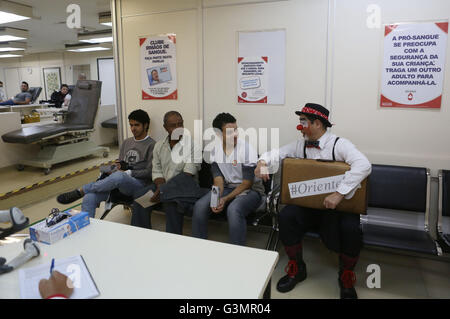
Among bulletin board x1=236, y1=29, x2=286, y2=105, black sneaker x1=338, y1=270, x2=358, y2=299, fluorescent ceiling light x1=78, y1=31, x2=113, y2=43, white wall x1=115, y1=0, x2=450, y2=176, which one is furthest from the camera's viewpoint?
fluorescent ceiling light x1=78, y1=31, x2=113, y2=43

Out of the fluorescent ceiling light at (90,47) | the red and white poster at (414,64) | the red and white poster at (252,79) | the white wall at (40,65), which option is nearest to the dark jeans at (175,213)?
the red and white poster at (252,79)

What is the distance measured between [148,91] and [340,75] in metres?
2.04

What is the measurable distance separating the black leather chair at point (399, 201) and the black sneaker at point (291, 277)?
0.56m

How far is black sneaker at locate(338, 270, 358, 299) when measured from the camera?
227 cm

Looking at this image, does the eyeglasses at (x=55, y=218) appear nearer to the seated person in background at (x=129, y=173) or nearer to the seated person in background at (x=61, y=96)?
the seated person in background at (x=129, y=173)

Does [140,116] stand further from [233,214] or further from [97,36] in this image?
[97,36]

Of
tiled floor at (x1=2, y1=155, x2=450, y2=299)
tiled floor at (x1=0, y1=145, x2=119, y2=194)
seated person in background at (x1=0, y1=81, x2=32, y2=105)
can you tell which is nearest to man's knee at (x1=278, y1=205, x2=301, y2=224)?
tiled floor at (x1=2, y1=155, x2=450, y2=299)

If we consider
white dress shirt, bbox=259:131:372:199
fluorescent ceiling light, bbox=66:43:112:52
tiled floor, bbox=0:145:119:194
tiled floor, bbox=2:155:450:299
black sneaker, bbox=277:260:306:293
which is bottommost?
tiled floor, bbox=2:155:450:299

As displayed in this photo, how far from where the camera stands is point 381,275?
2570 millimetres

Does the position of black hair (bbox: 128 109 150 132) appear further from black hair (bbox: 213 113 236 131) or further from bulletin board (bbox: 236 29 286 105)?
bulletin board (bbox: 236 29 286 105)

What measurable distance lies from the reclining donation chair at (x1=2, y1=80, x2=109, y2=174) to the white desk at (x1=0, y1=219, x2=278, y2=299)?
4162mm

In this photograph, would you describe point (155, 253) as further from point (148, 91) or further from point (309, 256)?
point (148, 91)

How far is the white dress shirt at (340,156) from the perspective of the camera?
2309 millimetres
